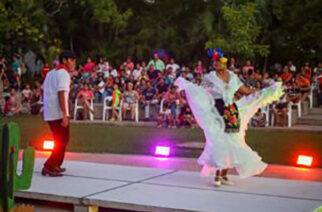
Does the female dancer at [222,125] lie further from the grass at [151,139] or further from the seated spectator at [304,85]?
the seated spectator at [304,85]

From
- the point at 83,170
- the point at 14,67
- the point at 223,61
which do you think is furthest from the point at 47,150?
the point at 14,67

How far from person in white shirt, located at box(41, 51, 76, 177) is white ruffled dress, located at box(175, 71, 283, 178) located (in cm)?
159

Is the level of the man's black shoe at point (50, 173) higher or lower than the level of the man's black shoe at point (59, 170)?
lower

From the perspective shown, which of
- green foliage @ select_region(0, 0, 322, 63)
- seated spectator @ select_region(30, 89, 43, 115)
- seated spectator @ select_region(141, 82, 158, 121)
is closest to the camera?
seated spectator @ select_region(141, 82, 158, 121)

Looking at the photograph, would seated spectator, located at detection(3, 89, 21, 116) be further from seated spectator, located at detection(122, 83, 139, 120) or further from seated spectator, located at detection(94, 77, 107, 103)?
seated spectator, located at detection(122, 83, 139, 120)

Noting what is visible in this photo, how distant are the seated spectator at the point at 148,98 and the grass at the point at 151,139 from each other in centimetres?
208

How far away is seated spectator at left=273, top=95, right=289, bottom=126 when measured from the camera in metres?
17.6

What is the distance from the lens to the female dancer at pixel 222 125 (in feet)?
25.0

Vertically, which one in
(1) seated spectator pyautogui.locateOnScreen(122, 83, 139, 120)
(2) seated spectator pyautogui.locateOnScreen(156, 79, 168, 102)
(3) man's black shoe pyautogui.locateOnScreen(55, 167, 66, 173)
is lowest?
(3) man's black shoe pyautogui.locateOnScreen(55, 167, 66, 173)

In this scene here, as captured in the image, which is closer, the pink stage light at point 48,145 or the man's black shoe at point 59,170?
the man's black shoe at point 59,170

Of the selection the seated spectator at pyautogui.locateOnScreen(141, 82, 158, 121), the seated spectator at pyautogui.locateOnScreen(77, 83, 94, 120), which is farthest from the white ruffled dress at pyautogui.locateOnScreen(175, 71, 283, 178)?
the seated spectator at pyautogui.locateOnScreen(77, 83, 94, 120)

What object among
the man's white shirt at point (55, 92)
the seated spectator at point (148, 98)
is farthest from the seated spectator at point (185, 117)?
the man's white shirt at point (55, 92)

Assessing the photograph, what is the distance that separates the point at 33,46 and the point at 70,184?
21390 mm

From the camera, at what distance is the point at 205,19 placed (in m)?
27.0
